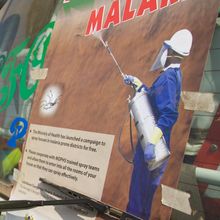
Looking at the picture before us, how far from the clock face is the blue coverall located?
634 mm

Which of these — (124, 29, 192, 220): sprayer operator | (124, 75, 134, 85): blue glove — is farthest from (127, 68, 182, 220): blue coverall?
(124, 75, 134, 85): blue glove

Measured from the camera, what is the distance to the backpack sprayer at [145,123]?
4.74 feet

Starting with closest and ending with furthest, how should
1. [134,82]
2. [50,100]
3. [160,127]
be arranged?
[160,127]
[134,82]
[50,100]

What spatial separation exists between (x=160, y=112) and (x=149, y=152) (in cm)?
15

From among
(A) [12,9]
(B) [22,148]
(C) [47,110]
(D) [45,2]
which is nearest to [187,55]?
(C) [47,110]

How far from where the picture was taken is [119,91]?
1705 millimetres

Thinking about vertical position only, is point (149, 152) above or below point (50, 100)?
below

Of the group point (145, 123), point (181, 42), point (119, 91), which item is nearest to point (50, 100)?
point (119, 91)

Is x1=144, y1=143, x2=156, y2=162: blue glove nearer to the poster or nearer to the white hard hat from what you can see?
the poster

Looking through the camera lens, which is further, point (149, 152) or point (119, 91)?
point (119, 91)

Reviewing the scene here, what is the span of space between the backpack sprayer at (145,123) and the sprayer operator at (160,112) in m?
0.01

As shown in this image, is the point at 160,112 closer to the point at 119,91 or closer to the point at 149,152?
the point at 149,152

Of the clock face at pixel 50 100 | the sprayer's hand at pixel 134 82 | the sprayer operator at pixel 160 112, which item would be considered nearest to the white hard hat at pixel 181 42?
the sprayer operator at pixel 160 112

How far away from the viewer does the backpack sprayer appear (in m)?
1.45
